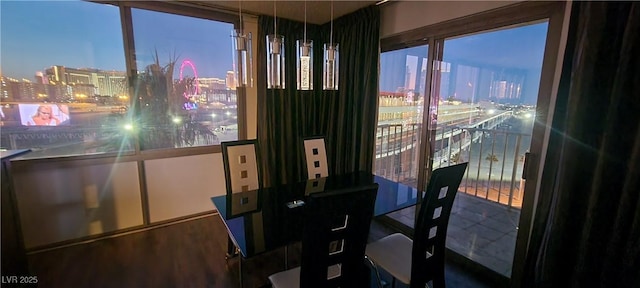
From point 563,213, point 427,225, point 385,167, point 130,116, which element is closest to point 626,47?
point 563,213

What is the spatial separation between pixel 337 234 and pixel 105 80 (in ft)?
9.01

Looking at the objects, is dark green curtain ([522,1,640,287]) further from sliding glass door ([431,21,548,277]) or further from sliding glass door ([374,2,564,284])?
sliding glass door ([431,21,548,277])

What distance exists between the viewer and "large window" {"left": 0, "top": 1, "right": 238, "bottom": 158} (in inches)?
92.2

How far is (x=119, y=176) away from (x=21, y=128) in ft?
2.72

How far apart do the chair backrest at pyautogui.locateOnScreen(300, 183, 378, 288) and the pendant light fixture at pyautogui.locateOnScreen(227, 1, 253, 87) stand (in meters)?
1.06

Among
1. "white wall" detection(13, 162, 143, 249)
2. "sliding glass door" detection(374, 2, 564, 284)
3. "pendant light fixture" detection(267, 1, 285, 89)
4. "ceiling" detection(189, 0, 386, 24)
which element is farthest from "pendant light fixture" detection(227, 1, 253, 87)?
"white wall" detection(13, 162, 143, 249)

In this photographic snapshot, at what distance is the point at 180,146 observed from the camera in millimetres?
3160

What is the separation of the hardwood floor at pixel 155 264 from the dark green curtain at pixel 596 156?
2.65 feet

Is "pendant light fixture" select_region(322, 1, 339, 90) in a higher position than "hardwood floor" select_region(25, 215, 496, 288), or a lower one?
higher

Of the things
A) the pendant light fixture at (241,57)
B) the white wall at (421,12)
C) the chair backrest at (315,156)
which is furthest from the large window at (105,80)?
the white wall at (421,12)

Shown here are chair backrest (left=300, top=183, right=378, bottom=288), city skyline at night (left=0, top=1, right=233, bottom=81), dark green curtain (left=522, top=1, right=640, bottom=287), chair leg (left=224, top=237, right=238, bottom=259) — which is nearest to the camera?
chair backrest (left=300, top=183, right=378, bottom=288)

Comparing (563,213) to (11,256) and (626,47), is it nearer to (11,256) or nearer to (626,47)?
(626,47)

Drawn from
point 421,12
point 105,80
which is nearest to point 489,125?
point 421,12

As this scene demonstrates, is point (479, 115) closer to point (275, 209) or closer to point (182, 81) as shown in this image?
point (275, 209)
